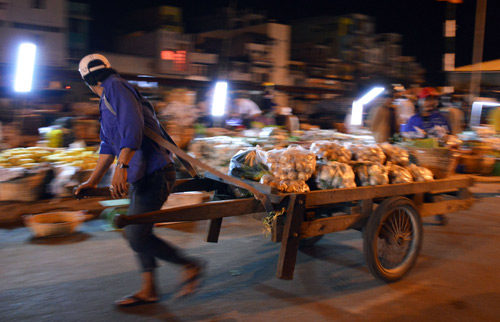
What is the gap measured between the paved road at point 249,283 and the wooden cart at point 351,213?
0.99 feet

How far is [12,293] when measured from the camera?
364cm

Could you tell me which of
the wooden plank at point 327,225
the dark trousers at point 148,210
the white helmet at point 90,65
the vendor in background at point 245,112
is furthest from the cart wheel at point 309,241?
the vendor in background at point 245,112

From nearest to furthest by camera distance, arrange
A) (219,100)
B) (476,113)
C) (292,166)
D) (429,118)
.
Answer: (292,166)
(429,118)
(219,100)
(476,113)

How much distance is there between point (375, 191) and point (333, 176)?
0.44 m

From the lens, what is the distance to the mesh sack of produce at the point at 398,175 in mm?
4301

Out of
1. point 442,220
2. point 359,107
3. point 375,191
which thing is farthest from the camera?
point 359,107

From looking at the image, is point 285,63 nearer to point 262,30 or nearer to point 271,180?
point 262,30

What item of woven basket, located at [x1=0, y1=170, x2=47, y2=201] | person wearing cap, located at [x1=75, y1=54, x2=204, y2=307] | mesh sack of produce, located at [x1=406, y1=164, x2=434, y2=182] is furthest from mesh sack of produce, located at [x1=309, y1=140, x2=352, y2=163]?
woven basket, located at [x1=0, y1=170, x2=47, y2=201]

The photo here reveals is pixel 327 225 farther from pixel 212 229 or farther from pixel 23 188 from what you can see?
pixel 23 188

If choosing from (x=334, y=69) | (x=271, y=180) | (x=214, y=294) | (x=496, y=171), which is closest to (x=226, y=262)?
(x=214, y=294)

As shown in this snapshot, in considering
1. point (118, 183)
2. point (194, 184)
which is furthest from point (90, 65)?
point (194, 184)

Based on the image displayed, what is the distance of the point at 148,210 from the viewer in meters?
3.31

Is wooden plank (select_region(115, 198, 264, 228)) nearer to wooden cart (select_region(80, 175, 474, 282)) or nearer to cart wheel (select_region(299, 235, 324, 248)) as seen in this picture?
wooden cart (select_region(80, 175, 474, 282))

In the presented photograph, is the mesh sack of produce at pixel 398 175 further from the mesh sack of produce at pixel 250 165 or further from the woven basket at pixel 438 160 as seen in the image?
the mesh sack of produce at pixel 250 165
